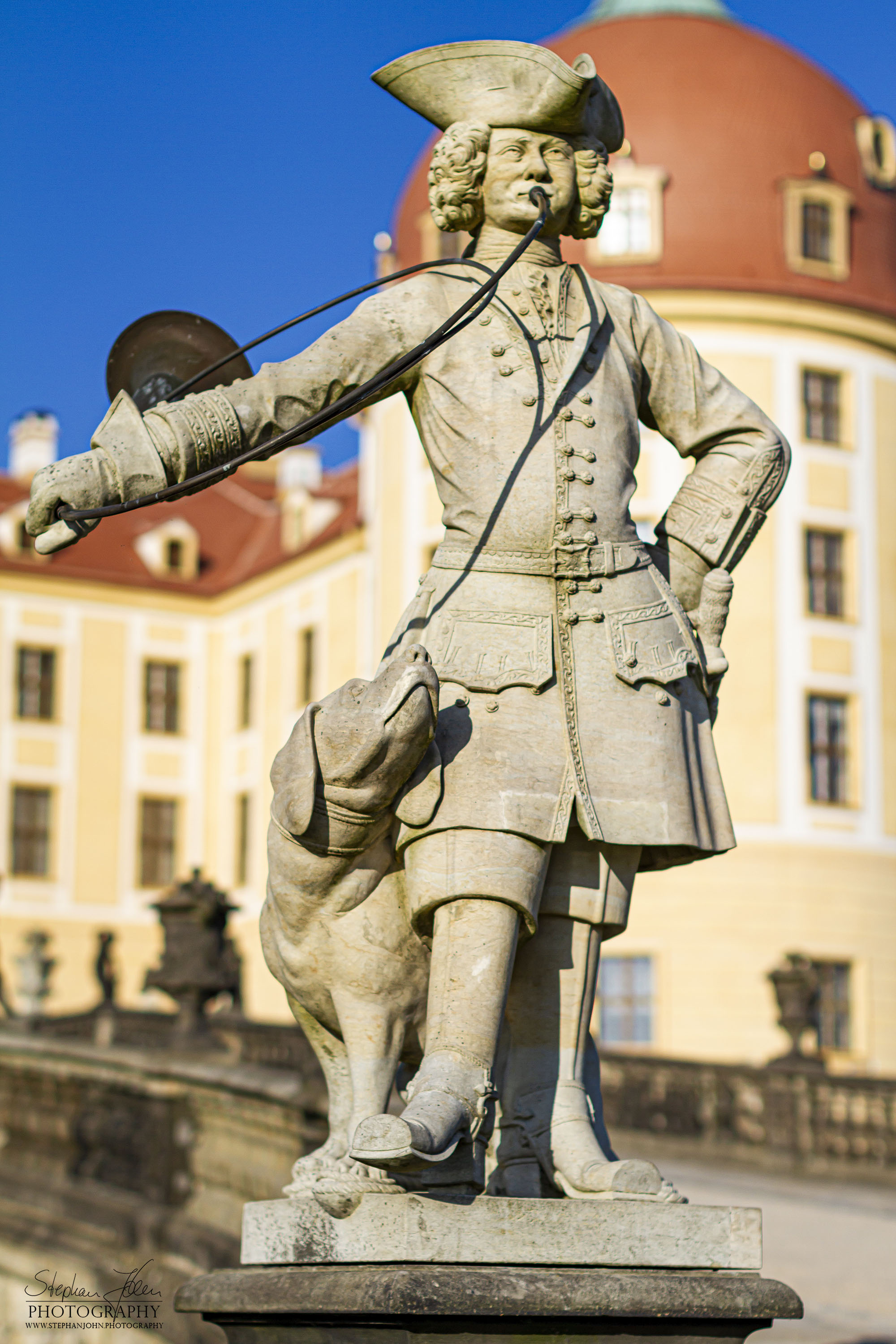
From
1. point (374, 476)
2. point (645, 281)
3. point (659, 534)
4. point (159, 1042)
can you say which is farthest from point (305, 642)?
point (659, 534)

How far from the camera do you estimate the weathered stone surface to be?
4074 millimetres

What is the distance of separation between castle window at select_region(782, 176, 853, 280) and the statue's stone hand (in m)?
28.2

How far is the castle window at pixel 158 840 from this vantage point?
1618 inches

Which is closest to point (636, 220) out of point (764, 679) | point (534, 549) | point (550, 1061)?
point (764, 679)

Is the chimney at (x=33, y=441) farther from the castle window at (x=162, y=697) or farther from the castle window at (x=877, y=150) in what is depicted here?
the castle window at (x=877, y=150)

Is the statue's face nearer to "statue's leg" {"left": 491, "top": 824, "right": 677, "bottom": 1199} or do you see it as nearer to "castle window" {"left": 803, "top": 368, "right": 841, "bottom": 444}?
"statue's leg" {"left": 491, "top": 824, "right": 677, "bottom": 1199}

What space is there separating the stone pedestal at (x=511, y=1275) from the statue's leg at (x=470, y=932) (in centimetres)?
24

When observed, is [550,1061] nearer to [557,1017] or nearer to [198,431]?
[557,1017]

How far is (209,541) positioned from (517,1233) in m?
41.0

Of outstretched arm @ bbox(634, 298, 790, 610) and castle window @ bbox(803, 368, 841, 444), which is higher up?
castle window @ bbox(803, 368, 841, 444)

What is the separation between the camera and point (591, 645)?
4.56 meters

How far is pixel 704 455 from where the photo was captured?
5.03 m

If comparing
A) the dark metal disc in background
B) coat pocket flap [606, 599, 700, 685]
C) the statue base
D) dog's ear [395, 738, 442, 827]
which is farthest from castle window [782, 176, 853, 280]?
the statue base

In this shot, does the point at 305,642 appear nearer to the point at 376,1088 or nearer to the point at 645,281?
the point at 645,281
